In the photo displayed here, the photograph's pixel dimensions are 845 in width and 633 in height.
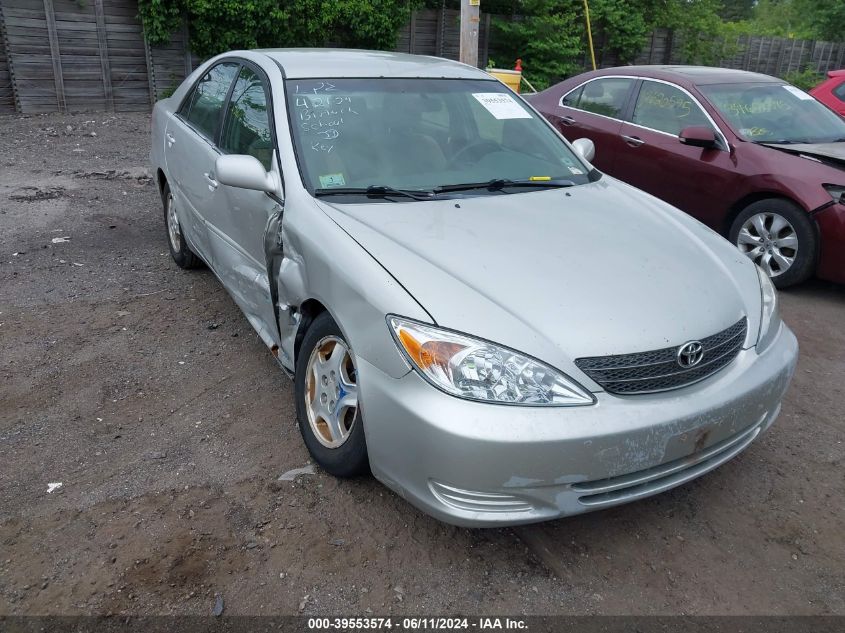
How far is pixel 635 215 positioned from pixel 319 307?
5.06 ft

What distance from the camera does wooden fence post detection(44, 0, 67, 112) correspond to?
11734 mm

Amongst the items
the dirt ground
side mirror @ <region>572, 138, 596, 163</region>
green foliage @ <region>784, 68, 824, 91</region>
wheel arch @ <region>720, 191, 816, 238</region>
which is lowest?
green foliage @ <region>784, 68, 824, 91</region>

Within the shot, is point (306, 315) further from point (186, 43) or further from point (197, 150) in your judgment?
point (186, 43)

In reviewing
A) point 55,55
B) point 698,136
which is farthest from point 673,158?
point 55,55

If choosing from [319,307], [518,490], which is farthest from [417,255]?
[518,490]

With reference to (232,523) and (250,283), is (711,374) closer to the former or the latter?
(232,523)

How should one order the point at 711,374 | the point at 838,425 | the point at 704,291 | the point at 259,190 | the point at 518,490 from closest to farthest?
the point at 518,490 → the point at 711,374 → the point at 704,291 → the point at 259,190 → the point at 838,425

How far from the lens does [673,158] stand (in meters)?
6.11

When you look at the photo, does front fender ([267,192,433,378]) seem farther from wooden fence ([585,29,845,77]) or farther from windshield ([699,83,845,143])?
wooden fence ([585,29,845,77])

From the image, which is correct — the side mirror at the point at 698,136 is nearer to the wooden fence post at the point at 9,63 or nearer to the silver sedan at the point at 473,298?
the silver sedan at the point at 473,298

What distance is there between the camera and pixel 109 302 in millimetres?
4922

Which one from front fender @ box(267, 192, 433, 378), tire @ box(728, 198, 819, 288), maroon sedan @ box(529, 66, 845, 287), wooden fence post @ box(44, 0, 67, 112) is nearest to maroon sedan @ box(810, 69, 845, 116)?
maroon sedan @ box(529, 66, 845, 287)

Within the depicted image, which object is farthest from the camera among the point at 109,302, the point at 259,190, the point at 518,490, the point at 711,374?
the point at 109,302

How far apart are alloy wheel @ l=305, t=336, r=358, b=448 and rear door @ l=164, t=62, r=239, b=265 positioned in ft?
5.20
